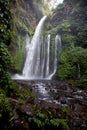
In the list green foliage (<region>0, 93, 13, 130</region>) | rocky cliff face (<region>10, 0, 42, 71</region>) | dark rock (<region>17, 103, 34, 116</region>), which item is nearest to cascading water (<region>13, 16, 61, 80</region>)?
rocky cliff face (<region>10, 0, 42, 71</region>)

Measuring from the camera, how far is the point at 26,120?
14.7 feet

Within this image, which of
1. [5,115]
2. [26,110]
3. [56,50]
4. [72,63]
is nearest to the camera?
[5,115]

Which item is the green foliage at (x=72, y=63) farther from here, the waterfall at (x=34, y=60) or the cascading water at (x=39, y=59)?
the waterfall at (x=34, y=60)

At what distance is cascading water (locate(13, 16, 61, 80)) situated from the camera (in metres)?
16.9

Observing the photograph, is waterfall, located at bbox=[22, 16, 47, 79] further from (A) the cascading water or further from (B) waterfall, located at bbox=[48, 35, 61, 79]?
(B) waterfall, located at bbox=[48, 35, 61, 79]

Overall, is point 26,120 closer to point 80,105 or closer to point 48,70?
Answer: point 80,105

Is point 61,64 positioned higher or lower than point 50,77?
higher

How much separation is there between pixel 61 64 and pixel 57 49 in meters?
2.53

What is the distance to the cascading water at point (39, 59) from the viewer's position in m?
16.9

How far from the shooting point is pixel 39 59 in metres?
18.2

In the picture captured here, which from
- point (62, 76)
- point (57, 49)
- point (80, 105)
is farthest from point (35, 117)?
point (57, 49)

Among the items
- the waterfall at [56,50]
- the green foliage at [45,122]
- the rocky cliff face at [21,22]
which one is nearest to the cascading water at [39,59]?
the waterfall at [56,50]

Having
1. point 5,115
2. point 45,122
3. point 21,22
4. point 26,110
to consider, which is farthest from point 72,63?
point 5,115

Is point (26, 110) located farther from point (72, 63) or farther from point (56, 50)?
point (56, 50)
